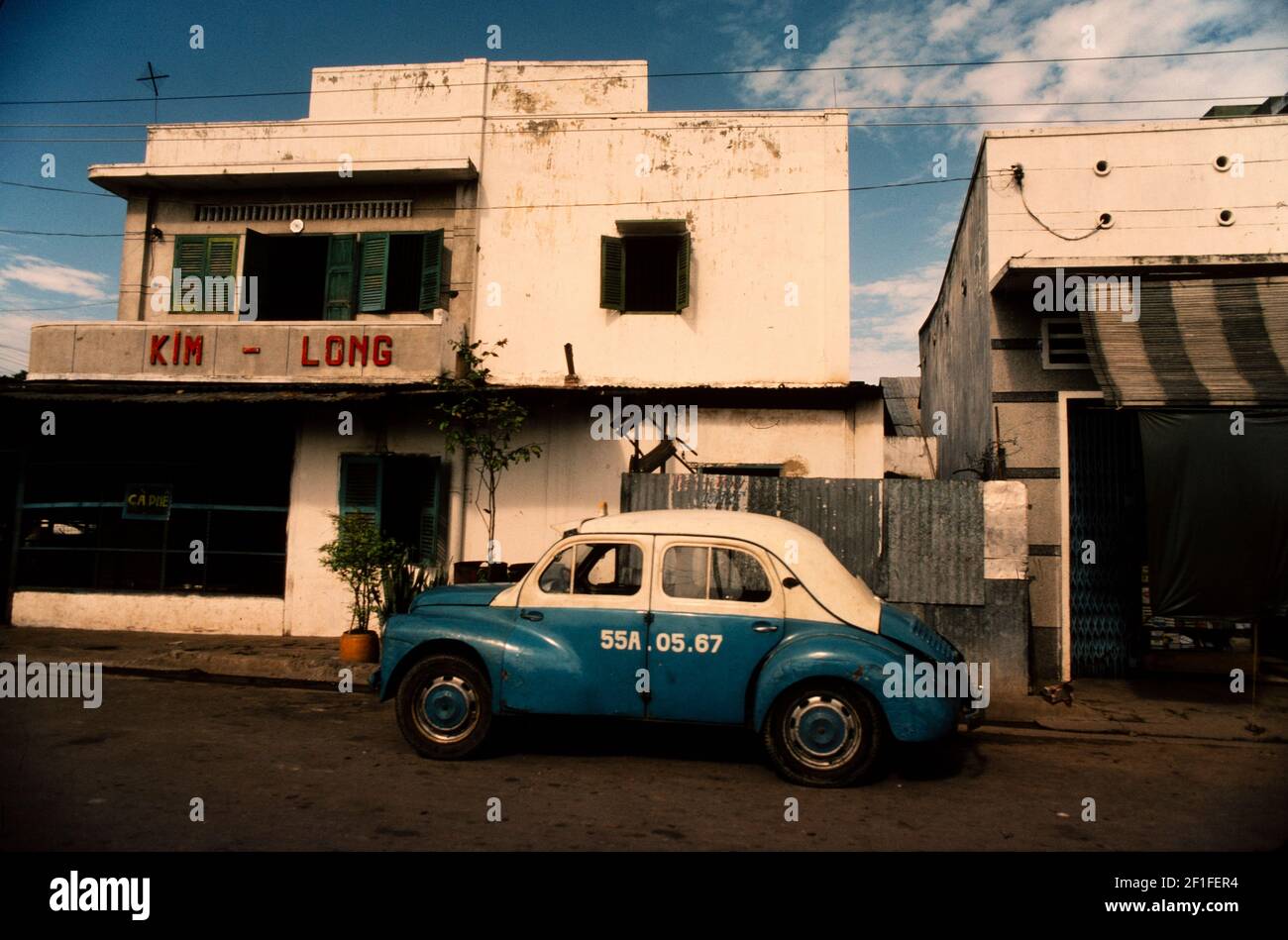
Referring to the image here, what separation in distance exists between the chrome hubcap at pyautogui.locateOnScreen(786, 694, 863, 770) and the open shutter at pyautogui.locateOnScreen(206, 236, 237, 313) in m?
11.9

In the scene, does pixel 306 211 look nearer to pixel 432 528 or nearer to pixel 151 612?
pixel 432 528

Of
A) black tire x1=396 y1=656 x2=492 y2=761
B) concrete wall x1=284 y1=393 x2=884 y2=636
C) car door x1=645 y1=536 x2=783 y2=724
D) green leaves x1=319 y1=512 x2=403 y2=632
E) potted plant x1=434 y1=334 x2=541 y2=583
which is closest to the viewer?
car door x1=645 y1=536 x2=783 y2=724

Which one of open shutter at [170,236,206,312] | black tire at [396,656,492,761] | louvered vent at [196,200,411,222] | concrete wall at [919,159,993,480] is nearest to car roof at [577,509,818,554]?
black tire at [396,656,492,761]

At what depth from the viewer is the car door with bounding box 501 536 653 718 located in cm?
560

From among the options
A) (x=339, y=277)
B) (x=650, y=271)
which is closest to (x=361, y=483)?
(x=339, y=277)

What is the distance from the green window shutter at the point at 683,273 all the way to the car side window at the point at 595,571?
23.2ft

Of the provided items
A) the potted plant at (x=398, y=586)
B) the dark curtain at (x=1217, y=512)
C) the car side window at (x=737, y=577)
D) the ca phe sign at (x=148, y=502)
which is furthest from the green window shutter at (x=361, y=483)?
the dark curtain at (x=1217, y=512)

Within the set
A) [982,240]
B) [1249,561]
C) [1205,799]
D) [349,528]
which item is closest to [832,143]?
[982,240]

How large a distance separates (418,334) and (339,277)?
2208 mm

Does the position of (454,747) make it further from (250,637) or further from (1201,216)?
(1201,216)

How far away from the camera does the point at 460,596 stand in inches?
243

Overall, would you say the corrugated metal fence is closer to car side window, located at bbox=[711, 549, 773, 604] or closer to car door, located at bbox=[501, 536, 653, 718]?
car side window, located at bbox=[711, 549, 773, 604]

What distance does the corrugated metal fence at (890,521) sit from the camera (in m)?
8.81

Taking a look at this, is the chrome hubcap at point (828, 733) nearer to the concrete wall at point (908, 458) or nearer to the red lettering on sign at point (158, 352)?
the red lettering on sign at point (158, 352)
